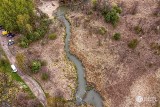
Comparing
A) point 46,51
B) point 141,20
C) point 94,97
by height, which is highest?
point 141,20

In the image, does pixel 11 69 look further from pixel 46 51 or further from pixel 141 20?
pixel 141 20

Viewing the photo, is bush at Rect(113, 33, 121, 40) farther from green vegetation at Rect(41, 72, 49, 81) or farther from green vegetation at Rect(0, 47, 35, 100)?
green vegetation at Rect(0, 47, 35, 100)

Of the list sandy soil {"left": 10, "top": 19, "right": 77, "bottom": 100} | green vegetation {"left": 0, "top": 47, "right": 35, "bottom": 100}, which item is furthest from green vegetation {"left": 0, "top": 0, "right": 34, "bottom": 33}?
green vegetation {"left": 0, "top": 47, "right": 35, "bottom": 100}

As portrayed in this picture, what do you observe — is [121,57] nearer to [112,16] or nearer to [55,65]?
[112,16]

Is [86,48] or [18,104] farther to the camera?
[86,48]

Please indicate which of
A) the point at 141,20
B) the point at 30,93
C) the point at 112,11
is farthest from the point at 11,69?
the point at 141,20

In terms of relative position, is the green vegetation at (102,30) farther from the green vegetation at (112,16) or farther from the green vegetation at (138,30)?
the green vegetation at (138,30)

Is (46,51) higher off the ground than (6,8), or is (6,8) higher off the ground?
(6,8)
